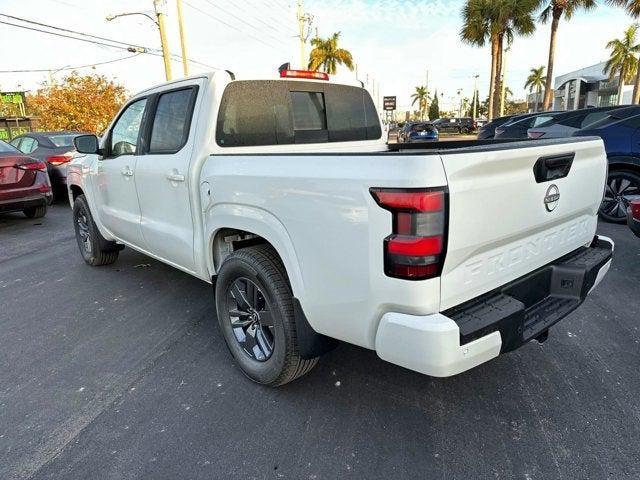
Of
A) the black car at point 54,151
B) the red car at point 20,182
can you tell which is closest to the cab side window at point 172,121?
the red car at point 20,182

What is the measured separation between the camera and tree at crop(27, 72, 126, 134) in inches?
1080

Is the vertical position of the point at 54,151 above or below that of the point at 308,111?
below

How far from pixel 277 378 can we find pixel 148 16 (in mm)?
23266

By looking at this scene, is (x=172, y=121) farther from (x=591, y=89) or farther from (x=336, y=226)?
(x=591, y=89)

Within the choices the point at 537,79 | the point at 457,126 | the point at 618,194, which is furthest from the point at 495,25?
the point at 537,79

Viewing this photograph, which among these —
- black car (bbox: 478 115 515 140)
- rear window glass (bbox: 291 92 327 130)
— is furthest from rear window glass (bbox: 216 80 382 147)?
black car (bbox: 478 115 515 140)

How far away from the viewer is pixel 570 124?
26.0 feet

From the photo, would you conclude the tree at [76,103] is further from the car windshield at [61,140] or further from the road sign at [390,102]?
the car windshield at [61,140]

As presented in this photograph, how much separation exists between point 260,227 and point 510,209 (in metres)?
1.30

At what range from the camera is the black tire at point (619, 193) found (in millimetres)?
6566

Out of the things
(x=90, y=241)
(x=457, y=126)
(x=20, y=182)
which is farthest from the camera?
(x=457, y=126)

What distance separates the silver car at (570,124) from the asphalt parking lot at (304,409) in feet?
14.8

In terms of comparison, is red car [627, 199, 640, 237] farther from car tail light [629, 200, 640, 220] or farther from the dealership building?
the dealership building

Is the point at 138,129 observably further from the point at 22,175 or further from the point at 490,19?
the point at 490,19
